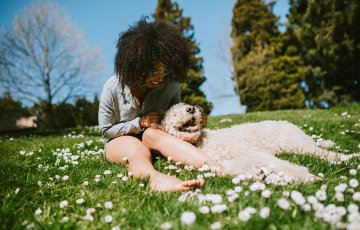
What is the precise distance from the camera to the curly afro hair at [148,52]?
11.8 ft

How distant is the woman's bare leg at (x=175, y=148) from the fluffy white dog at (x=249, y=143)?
0.42ft

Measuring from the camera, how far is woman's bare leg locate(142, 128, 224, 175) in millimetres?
3127

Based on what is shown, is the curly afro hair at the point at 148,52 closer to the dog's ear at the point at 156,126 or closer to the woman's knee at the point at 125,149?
the dog's ear at the point at 156,126

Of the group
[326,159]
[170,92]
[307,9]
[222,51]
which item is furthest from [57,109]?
[326,159]

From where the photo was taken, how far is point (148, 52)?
141 inches

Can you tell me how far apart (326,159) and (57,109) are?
2088cm

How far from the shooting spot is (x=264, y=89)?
81.6 feet

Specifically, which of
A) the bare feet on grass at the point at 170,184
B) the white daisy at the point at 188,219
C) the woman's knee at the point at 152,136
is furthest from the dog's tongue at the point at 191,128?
the white daisy at the point at 188,219

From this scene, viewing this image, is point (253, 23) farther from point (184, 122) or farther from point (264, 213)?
point (264, 213)

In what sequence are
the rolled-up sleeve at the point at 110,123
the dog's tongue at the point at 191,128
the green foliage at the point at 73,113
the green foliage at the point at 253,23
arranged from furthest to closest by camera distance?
1. the green foliage at the point at 253,23
2. the green foliage at the point at 73,113
3. the rolled-up sleeve at the point at 110,123
4. the dog's tongue at the point at 191,128

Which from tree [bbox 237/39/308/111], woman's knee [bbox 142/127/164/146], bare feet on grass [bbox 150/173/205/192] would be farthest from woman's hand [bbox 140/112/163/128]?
tree [bbox 237/39/308/111]

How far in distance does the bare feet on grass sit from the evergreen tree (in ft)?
73.6

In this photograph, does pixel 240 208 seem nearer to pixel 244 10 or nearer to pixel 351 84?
pixel 351 84

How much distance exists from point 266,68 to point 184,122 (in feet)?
75.3
